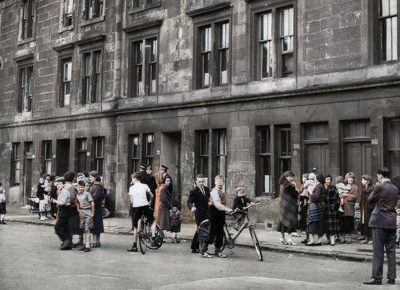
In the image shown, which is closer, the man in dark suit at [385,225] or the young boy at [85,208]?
the man in dark suit at [385,225]

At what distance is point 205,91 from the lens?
888 inches

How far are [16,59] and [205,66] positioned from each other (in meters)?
14.5

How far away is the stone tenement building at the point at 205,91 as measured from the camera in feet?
59.0

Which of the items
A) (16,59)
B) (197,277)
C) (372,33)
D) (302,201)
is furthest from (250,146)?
(16,59)

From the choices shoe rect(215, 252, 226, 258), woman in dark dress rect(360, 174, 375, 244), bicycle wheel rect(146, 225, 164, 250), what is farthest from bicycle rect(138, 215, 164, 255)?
woman in dark dress rect(360, 174, 375, 244)

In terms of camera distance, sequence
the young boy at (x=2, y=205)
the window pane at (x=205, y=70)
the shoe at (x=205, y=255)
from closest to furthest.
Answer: the shoe at (x=205, y=255) < the young boy at (x=2, y=205) < the window pane at (x=205, y=70)

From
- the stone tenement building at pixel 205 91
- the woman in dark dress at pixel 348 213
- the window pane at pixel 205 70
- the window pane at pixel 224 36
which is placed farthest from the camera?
the window pane at pixel 205 70

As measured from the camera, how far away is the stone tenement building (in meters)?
18.0

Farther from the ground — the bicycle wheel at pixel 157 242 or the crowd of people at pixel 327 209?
the crowd of people at pixel 327 209

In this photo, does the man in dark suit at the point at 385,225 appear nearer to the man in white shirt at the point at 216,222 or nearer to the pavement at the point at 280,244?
the pavement at the point at 280,244

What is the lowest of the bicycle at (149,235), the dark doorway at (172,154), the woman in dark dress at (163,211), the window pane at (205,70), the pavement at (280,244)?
the pavement at (280,244)

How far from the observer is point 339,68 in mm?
18359

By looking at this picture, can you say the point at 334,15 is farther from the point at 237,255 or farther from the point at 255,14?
the point at 237,255

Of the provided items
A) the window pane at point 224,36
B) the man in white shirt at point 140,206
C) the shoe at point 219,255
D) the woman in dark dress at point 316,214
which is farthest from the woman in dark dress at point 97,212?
the window pane at point 224,36
